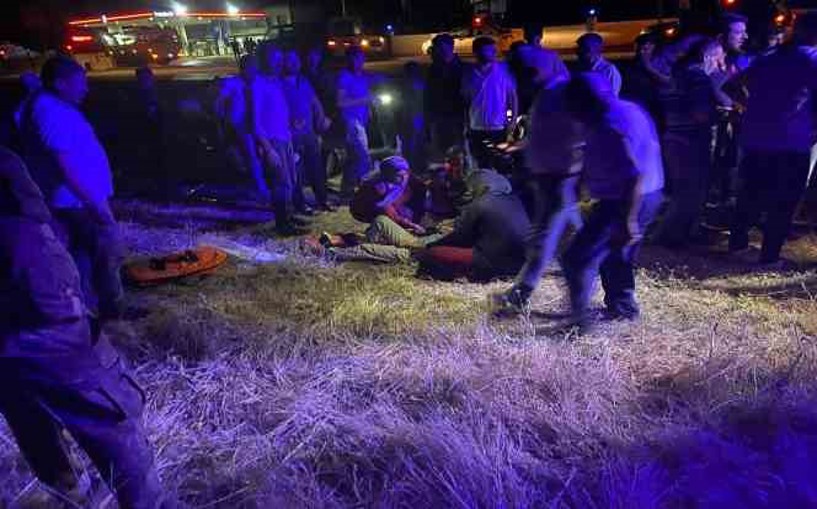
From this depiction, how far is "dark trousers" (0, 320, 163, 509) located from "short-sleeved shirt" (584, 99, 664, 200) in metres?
2.61

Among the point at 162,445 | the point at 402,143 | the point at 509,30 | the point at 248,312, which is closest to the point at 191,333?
the point at 248,312

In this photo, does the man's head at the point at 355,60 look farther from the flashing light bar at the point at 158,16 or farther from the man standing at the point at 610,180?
the flashing light bar at the point at 158,16

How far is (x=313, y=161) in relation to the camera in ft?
25.2

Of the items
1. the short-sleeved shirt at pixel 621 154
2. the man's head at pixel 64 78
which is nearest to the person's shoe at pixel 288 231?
the man's head at pixel 64 78

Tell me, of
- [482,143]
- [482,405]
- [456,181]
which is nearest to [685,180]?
[482,143]

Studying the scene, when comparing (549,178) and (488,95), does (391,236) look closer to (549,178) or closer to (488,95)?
(488,95)

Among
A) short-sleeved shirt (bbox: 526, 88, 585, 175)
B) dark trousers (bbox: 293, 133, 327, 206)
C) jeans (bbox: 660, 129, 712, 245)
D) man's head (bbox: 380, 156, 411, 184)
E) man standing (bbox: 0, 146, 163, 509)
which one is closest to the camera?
man standing (bbox: 0, 146, 163, 509)

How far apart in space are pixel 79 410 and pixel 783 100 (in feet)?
→ 15.8

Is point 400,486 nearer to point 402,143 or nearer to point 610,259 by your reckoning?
point 610,259

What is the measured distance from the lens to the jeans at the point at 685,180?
5.31 meters

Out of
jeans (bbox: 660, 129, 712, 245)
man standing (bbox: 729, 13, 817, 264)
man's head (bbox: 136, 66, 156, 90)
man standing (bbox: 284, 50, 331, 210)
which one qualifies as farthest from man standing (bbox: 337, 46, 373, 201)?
man standing (bbox: 729, 13, 817, 264)

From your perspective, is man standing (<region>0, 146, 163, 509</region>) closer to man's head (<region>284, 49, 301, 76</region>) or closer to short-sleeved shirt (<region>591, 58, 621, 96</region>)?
short-sleeved shirt (<region>591, 58, 621, 96</region>)

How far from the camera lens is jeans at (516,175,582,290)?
4.21 metres

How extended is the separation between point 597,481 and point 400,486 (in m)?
0.79
